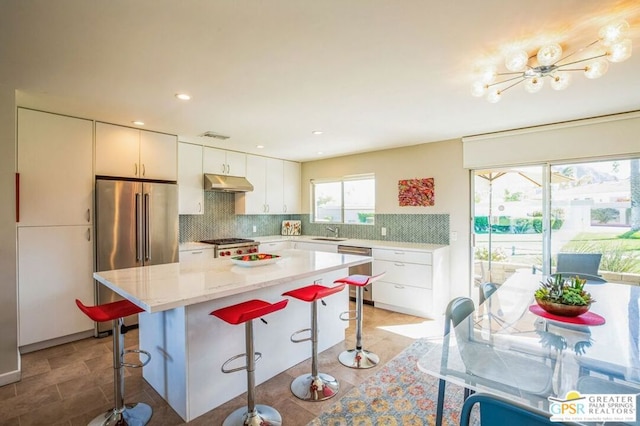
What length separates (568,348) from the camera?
1.68 m

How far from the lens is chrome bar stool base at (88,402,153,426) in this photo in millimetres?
1989

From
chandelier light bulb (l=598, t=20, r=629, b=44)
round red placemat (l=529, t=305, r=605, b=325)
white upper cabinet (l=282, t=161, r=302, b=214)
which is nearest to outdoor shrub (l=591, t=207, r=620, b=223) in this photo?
round red placemat (l=529, t=305, r=605, b=325)

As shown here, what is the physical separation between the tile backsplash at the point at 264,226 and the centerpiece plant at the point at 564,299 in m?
2.37

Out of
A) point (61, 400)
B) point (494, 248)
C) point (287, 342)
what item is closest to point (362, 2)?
point (287, 342)

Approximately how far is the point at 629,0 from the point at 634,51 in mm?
692

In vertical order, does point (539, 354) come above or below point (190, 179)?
below

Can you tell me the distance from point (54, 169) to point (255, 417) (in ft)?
10.1

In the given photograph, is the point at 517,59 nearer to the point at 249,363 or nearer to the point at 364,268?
the point at 249,363

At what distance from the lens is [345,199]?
5.58m

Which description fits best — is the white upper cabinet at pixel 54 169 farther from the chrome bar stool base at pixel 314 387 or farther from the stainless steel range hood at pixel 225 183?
the chrome bar stool base at pixel 314 387

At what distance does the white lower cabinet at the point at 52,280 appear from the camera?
9.84 ft

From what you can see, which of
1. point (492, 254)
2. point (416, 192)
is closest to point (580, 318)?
point (492, 254)

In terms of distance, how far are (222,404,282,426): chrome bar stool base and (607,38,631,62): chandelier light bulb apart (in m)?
2.88

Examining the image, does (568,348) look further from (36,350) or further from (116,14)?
(36,350)
